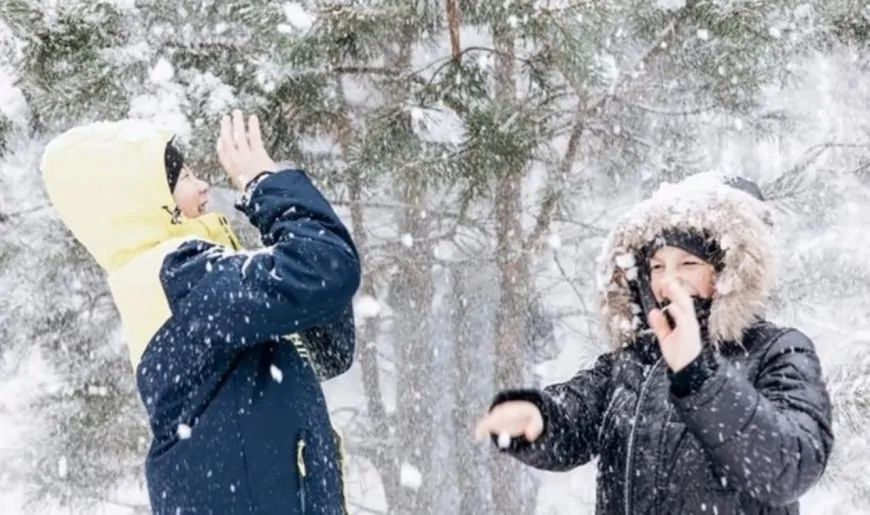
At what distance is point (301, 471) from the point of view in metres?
1.99

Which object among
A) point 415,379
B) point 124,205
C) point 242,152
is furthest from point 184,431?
point 415,379

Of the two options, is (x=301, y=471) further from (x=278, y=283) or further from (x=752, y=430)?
(x=752, y=430)

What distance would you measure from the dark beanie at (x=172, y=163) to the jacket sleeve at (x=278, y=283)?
0.63ft

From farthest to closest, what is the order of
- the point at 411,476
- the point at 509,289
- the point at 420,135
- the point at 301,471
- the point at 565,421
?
the point at 411,476 → the point at 509,289 → the point at 420,135 → the point at 565,421 → the point at 301,471

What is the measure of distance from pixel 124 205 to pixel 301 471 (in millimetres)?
650

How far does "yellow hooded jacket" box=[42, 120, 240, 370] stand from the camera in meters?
1.99

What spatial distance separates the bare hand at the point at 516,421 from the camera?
228 centimetres

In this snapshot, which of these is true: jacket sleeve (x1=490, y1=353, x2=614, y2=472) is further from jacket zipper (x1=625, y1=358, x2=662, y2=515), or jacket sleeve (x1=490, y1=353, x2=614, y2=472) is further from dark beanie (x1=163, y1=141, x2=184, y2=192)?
dark beanie (x1=163, y1=141, x2=184, y2=192)

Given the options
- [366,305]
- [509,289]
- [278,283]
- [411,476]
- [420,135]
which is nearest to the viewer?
[278,283]

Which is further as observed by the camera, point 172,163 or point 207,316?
point 172,163

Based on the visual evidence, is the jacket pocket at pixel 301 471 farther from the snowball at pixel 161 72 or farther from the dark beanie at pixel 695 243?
the snowball at pixel 161 72

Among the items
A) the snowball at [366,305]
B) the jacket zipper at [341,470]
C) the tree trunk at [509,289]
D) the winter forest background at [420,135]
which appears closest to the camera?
the jacket zipper at [341,470]

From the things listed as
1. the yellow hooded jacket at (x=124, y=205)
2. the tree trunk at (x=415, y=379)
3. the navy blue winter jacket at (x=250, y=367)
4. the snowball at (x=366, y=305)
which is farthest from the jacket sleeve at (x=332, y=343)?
the tree trunk at (x=415, y=379)

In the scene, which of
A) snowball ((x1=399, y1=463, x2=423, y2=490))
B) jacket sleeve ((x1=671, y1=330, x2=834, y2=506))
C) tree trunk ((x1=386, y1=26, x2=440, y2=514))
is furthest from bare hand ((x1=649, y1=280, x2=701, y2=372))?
snowball ((x1=399, y1=463, x2=423, y2=490))
